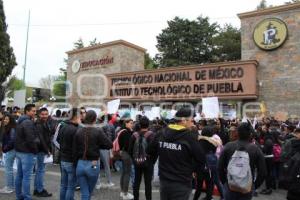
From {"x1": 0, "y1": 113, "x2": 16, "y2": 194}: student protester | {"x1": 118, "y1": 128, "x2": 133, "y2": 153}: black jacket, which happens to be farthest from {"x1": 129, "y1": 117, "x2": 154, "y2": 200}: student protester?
{"x1": 0, "y1": 113, "x2": 16, "y2": 194}: student protester

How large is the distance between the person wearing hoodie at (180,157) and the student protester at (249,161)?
1.36ft

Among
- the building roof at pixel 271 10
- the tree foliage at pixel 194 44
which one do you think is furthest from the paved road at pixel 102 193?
the tree foliage at pixel 194 44

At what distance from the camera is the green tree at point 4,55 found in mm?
22188

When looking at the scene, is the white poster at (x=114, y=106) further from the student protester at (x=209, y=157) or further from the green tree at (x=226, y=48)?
the green tree at (x=226, y=48)

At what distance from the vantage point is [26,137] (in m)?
6.87

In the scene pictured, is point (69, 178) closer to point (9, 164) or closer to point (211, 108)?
point (9, 164)

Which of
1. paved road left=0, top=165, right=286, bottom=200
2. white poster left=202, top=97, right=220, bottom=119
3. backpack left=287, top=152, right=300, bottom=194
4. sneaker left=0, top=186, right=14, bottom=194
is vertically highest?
white poster left=202, top=97, right=220, bottom=119

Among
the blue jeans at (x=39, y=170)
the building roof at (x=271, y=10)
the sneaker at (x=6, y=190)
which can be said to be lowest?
the sneaker at (x=6, y=190)

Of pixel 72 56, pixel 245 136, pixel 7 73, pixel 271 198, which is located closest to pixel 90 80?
pixel 72 56

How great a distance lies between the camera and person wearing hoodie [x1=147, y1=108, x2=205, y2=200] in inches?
179

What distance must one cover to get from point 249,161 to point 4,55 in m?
20.7

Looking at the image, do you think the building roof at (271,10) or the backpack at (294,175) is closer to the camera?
the backpack at (294,175)

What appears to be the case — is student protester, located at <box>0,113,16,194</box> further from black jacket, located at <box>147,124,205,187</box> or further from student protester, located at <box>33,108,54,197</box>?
black jacket, located at <box>147,124,205,187</box>

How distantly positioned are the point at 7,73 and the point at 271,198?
19.0 m
